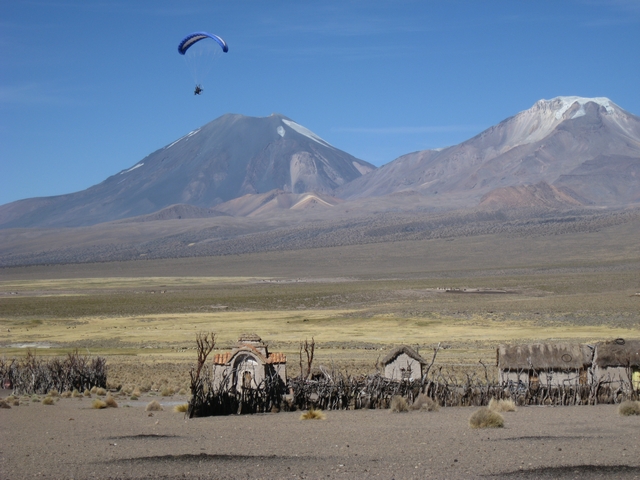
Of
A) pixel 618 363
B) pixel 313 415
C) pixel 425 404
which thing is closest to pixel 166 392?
pixel 313 415

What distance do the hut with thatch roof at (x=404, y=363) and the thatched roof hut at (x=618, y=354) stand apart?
15.1 ft

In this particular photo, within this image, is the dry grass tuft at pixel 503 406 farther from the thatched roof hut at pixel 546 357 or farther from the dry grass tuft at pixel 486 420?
the thatched roof hut at pixel 546 357

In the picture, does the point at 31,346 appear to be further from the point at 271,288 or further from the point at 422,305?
the point at 271,288

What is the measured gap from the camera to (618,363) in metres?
21.9

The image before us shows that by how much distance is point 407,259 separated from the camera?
440ft

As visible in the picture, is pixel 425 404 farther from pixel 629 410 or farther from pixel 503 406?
pixel 629 410

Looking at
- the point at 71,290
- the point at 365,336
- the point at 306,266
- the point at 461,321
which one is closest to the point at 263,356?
the point at 365,336

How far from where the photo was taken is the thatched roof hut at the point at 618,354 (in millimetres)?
21812

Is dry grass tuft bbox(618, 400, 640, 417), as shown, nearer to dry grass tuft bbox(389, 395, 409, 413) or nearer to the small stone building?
dry grass tuft bbox(389, 395, 409, 413)

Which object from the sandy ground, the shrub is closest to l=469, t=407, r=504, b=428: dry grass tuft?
the sandy ground

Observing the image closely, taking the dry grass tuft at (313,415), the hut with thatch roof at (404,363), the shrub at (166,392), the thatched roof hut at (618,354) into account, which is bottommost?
the shrub at (166,392)

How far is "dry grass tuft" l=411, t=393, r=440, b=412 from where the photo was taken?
20.0 meters

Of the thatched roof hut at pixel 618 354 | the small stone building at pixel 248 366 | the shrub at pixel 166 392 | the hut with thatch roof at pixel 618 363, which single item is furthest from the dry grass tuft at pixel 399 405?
the shrub at pixel 166 392

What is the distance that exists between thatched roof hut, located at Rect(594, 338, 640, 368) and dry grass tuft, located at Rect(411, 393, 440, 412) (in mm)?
4782
